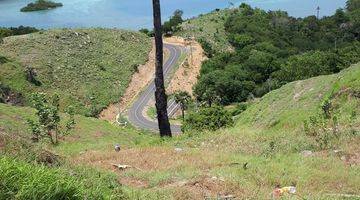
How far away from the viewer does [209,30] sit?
115m

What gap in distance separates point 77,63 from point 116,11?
7382 centimetres

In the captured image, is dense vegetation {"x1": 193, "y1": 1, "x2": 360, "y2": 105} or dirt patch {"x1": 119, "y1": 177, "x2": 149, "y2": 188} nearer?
dirt patch {"x1": 119, "y1": 177, "x2": 149, "y2": 188}

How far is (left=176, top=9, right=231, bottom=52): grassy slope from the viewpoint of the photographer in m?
105

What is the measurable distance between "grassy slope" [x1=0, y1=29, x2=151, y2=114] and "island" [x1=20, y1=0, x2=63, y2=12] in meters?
63.7

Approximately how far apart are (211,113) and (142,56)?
40331 millimetres

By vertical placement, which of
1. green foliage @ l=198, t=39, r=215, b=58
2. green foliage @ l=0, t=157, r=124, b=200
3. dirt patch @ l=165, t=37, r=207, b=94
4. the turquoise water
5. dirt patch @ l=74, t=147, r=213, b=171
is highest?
the turquoise water

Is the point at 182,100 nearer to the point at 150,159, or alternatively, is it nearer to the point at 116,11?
the point at 150,159

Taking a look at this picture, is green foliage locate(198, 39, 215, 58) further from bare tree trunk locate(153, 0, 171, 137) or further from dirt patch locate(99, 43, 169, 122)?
bare tree trunk locate(153, 0, 171, 137)

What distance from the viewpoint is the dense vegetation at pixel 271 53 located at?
67488 mm

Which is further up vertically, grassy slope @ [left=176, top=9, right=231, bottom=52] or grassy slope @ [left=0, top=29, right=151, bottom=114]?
grassy slope @ [left=176, top=9, right=231, bottom=52]

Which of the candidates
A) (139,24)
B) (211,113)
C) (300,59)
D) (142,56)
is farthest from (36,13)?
(211,113)

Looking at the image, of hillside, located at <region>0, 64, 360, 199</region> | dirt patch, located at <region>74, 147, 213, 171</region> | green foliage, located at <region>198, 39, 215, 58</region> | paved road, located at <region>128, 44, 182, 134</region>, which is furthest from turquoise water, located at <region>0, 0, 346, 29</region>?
dirt patch, located at <region>74, 147, 213, 171</region>

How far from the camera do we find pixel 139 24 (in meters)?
126

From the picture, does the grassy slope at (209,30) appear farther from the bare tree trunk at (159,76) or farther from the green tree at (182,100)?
the bare tree trunk at (159,76)
